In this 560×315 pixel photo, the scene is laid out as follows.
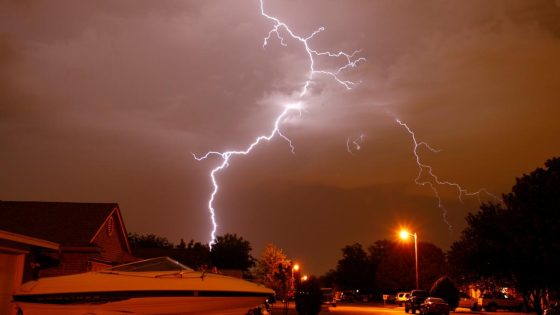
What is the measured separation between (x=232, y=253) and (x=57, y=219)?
6081 centimetres

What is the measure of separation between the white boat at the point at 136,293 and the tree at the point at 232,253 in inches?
2758

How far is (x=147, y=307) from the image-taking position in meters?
7.61

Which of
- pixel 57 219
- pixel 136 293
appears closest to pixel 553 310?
pixel 136 293

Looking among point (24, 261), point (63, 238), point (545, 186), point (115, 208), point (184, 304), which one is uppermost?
point (545, 186)

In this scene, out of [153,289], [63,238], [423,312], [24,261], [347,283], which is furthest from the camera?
[347,283]

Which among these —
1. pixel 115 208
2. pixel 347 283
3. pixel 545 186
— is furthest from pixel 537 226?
pixel 347 283

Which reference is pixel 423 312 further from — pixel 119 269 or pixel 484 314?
pixel 119 269

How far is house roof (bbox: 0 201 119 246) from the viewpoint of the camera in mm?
20531

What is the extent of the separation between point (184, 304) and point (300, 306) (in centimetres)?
2025

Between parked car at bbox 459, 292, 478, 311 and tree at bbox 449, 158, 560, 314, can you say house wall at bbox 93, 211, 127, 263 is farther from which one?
parked car at bbox 459, 292, 478, 311

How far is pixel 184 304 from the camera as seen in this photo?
25.4 feet

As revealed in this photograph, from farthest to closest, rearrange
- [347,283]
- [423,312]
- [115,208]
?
[347,283], [423,312], [115,208]

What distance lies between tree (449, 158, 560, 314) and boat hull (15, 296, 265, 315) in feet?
70.3

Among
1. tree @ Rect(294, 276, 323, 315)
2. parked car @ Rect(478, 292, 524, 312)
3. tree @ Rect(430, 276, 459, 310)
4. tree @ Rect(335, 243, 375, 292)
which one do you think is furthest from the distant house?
tree @ Rect(335, 243, 375, 292)
